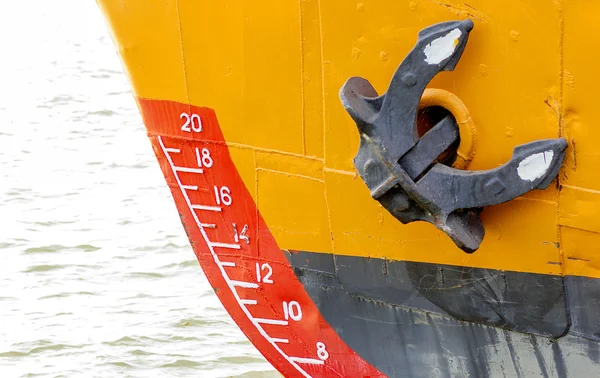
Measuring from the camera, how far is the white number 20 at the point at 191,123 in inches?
143

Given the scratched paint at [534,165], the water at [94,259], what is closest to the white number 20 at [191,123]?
the scratched paint at [534,165]

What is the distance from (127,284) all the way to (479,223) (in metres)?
4.38

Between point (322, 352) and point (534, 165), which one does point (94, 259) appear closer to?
point (322, 352)

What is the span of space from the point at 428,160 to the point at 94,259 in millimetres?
4899

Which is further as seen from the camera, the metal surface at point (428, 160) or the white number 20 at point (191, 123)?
the white number 20 at point (191, 123)

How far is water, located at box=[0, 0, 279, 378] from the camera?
5.84 metres

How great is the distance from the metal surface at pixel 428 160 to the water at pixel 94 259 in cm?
288

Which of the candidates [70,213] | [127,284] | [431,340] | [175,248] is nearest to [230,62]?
[431,340]

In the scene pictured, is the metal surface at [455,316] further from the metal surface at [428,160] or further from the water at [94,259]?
the water at [94,259]

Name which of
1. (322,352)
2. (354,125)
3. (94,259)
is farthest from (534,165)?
(94,259)

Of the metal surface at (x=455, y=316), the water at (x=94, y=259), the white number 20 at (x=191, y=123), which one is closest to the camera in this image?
the metal surface at (x=455, y=316)

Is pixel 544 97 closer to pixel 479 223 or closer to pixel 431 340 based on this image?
pixel 479 223

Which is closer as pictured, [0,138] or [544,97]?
[544,97]

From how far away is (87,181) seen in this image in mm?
9125
